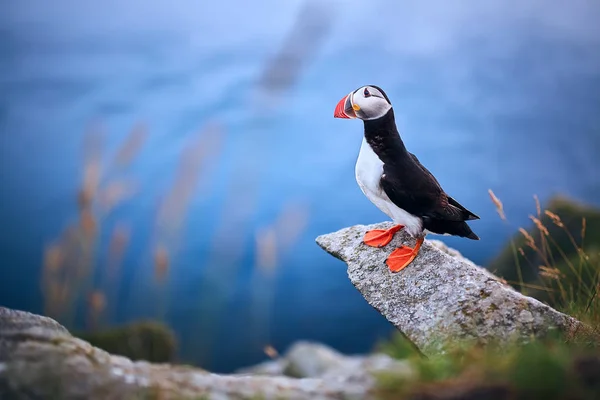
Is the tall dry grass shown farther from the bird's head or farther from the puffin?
the bird's head

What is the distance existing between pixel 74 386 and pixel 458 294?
211 centimetres

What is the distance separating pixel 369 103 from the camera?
11.9 ft

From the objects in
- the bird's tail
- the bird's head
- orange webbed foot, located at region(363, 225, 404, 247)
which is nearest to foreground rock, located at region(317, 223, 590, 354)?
orange webbed foot, located at region(363, 225, 404, 247)

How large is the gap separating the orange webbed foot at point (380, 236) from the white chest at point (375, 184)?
275 millimetres

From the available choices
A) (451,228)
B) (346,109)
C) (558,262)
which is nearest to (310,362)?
(558,262)

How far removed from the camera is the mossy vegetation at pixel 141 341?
7.02 m

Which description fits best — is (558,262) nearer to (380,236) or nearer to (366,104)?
(380,236)

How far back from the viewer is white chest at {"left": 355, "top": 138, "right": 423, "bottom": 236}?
12.2 ft

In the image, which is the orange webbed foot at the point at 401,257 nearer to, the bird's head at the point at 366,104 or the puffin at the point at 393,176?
the puffin at the point at 393,176

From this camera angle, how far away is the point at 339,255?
4.18 meters

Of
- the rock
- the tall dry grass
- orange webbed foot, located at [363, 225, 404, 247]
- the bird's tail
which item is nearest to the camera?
the bird's tail

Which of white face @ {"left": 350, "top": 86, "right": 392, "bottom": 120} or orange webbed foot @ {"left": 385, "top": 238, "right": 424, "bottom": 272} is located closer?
white face @ {"left": 350, "top": 86, "right": 392, "bottom": 120}

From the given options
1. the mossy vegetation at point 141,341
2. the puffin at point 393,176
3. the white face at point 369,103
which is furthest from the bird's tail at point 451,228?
the mossy vegetation at point 141,341

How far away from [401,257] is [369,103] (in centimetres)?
99
